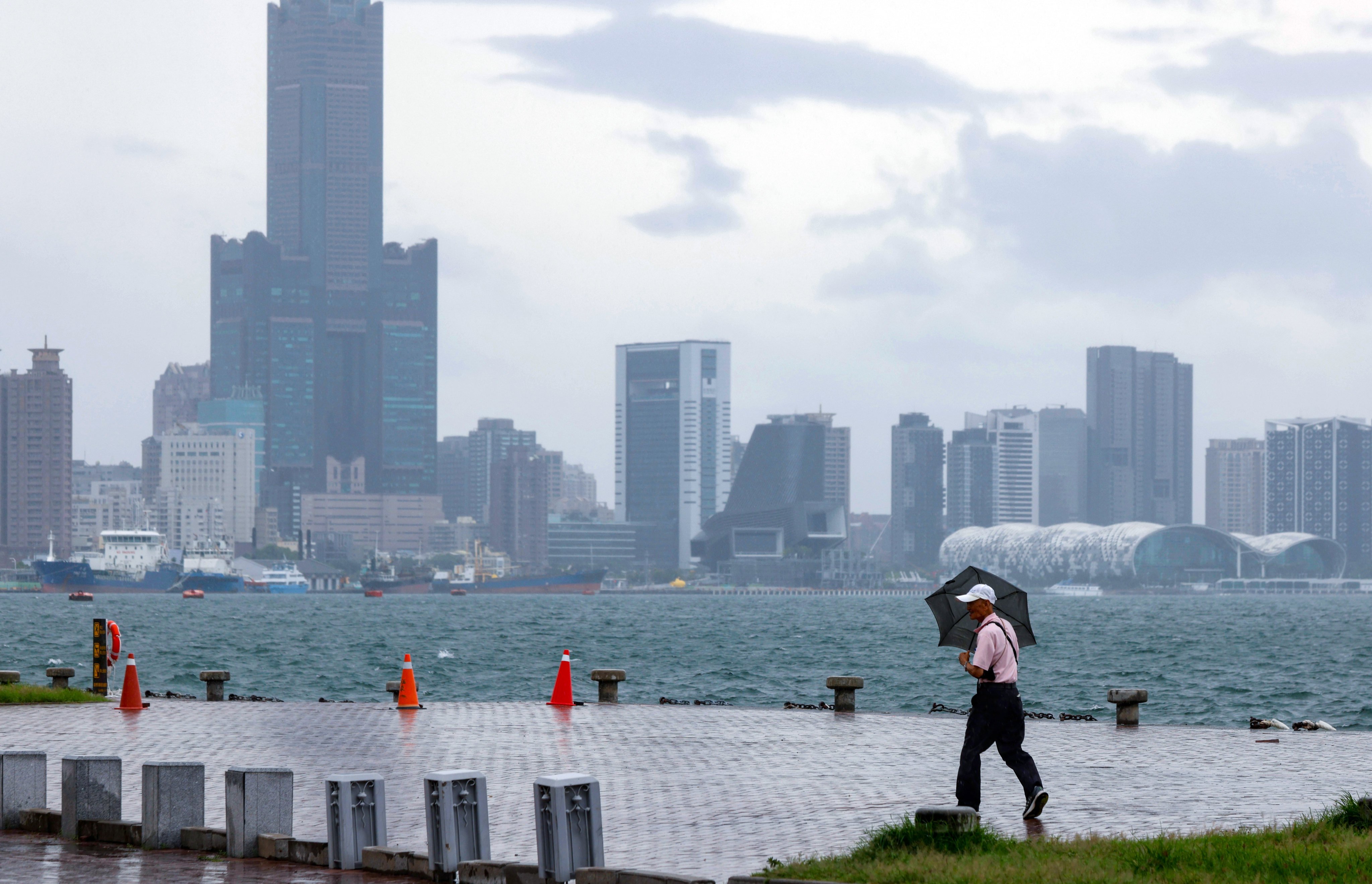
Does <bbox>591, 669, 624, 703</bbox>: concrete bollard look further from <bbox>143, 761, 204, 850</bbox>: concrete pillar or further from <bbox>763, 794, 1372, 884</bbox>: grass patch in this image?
<bbox>763, 794, 1372, 884</bbox>: grass patch

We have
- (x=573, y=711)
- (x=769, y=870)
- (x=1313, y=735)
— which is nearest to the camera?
(x=769, y=870)

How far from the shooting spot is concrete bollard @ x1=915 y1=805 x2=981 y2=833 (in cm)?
1047

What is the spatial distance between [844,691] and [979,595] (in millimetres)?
12032

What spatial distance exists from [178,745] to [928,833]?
11.6 meters

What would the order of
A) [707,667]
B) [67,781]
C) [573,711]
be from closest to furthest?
[67,781] → [573,711] → [707,667]

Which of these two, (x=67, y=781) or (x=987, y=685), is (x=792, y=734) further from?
(x=67, y=781)

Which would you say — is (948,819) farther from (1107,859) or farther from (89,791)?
(89,791)

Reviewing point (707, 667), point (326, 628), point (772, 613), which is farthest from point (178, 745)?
point (772, 613)

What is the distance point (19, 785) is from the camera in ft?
44.8

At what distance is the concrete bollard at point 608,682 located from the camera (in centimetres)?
2675

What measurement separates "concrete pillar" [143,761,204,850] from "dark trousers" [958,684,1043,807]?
563 centimetres

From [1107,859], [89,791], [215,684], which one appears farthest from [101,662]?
[1107,859]

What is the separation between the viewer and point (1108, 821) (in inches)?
524

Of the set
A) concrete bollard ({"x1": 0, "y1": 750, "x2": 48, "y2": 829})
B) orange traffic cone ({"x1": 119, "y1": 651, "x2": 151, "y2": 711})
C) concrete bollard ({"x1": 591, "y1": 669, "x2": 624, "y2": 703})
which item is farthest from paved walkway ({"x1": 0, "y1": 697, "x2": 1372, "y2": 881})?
concrete bollard ({"x1": 0, "y1": 750, "x2": 48, "y2": 829})
